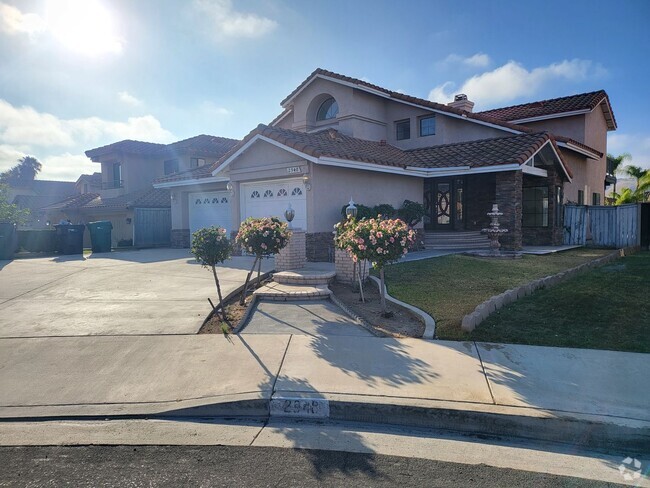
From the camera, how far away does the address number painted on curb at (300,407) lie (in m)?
4.46

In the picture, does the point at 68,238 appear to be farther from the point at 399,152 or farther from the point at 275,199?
the point at 399,152

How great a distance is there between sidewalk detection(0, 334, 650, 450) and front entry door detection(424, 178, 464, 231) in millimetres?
13344

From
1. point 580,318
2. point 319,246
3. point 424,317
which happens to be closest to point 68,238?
point 319,246

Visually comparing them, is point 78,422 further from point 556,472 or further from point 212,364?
point 556,472

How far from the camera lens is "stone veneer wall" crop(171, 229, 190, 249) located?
19797 mm

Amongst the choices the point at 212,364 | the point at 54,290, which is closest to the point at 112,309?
the point at 54,290

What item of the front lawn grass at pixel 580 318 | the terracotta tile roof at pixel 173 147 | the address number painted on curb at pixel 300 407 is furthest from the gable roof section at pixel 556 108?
the address number painted on curb at pixel 300 407

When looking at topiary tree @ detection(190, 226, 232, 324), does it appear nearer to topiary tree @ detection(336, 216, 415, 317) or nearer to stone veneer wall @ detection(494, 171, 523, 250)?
topiary tree @ detection(336, 216, 415, 317)

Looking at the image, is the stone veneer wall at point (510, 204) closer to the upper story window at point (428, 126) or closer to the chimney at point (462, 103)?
the upper story window at point (428, 126)

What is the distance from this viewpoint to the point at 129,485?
3.33m

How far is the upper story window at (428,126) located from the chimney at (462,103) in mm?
2771

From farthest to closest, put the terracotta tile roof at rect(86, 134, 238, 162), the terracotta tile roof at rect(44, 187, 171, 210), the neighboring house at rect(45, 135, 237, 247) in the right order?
the terracotta tile roof at rect(86, 134, 238, 162) → the neighboring house at rect(45, 135, 237, 247) → the terracotta tile roof at rect(44, 187, 171, 210)

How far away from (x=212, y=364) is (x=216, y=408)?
1025mm

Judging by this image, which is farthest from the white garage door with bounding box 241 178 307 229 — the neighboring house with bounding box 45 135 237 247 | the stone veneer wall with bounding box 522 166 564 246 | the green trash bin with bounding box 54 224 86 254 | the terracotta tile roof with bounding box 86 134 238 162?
the terracotta tile roof with bounding box 86 134 238 162
